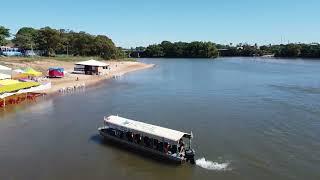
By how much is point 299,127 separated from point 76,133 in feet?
68.2

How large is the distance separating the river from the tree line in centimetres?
7724

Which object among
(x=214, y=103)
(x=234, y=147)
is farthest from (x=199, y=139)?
(x=214, y=103)

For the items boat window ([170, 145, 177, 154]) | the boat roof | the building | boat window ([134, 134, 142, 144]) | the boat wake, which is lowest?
the boat wake

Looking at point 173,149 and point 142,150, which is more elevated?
point 173,149

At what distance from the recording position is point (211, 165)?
96.5ft

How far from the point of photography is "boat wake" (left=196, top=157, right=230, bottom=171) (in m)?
29.0

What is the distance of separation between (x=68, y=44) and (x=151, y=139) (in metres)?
137

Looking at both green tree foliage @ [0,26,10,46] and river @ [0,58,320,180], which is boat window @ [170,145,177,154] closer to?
river @ [0,58,320,180]

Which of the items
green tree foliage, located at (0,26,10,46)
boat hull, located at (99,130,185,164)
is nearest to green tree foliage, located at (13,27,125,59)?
green tree foliage, located at (0,26,10,46)

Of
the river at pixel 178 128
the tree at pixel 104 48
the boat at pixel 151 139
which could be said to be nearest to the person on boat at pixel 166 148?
the boat at pixel 151 139

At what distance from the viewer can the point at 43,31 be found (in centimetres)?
13638

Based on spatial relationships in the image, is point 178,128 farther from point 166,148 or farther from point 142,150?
point 166,148

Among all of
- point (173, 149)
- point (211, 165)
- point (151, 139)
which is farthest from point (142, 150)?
point (211, 165)

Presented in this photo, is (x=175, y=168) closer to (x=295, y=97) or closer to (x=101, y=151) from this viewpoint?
(x=101, y=151)
